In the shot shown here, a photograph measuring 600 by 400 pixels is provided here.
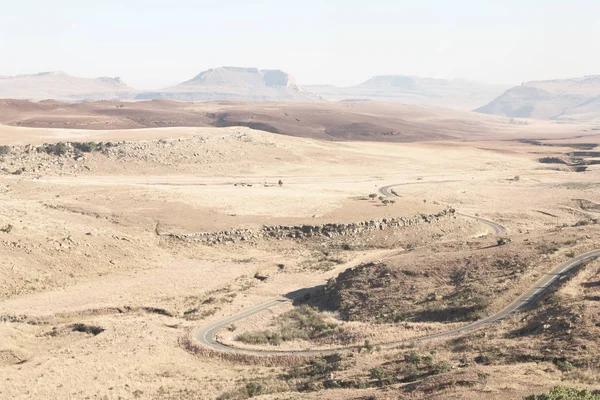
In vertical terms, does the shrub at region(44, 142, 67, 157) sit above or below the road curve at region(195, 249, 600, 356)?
above

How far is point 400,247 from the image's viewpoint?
66000mm

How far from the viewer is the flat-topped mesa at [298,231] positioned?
66125 millimetres

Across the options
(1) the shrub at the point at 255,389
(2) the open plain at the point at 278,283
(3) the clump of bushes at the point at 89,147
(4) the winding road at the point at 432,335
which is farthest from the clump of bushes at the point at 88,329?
(3) the clump of bushes at the point at 89,147

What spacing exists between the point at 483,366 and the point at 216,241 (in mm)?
40027

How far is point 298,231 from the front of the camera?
6862 centimetres

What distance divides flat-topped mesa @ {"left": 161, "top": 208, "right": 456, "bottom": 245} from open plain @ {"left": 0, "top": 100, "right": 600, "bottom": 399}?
0.20 meters

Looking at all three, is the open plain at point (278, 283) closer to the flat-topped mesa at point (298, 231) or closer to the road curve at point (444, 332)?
the flat-topped mesa at point (298, 231)

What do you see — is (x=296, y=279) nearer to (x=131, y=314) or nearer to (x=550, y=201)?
(x=131, y=314)

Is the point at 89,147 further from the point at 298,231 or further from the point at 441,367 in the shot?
the point at 441,367

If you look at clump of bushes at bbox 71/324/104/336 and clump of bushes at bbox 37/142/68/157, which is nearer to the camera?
clump of bushes at bbox 71/324/104/336

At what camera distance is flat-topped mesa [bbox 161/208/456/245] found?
66.1 m

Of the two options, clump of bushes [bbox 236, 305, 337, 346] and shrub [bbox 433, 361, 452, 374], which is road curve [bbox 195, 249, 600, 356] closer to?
clump of bushes [bbox 236, 305, 337, 346]

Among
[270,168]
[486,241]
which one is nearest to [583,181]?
[270,168]

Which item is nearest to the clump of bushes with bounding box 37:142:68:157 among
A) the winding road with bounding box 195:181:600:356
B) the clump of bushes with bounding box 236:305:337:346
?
the winding road with bounding box 195:181:600:356
